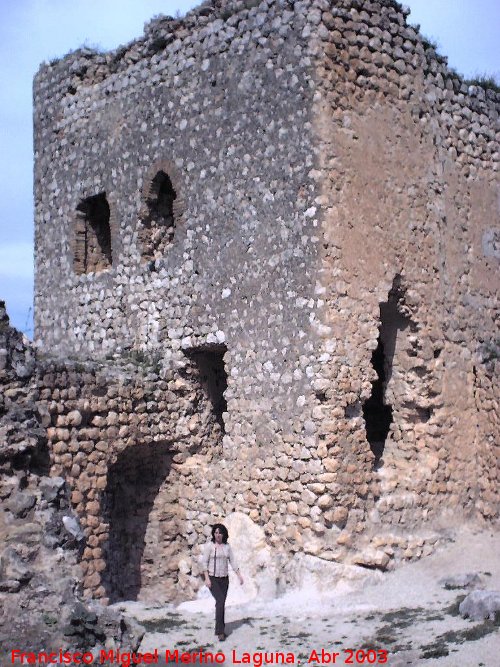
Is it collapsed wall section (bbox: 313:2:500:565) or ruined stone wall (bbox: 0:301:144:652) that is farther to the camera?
collapsed wall section (bbox: 313:2:500:565)

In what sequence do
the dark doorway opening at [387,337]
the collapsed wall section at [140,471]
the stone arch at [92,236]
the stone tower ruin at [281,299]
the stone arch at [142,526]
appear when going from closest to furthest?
the stone tower ruin at [281,299] < the collapsed wall section at [140,471] < the dark doorway opening at [387,337] < the stone arch at [142,526] < the stone arch at [92,236]

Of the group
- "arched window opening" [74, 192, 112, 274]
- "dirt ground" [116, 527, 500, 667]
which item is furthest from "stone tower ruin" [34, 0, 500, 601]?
"dirt ground" [116, 527, 500, 667]

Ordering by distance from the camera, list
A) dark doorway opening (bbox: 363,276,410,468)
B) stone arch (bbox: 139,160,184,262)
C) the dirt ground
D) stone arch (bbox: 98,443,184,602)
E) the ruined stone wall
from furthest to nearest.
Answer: stone arch (bbox: 139,160,184,262) → stone arch (bbox: 98,443,184,602) → dark doorway opening (bbox: 363,276,410,468) → the dirt ground → the ruined stone wall

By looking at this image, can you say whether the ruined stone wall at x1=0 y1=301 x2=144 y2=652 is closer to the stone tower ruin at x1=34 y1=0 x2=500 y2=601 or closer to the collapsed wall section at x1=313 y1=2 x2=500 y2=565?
the stone tower ruin at x1=34 y1=0 x2=500 y2=601

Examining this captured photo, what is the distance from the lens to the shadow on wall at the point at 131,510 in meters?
10.8

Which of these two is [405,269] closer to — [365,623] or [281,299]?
[281,299]

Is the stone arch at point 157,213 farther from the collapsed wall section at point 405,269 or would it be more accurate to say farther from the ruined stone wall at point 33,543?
the ruined stone wall at point 33,543

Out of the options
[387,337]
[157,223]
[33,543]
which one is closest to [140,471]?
[157,223]

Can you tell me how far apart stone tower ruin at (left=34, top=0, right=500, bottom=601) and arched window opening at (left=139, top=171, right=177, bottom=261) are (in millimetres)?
31

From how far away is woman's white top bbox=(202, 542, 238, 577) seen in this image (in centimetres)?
804

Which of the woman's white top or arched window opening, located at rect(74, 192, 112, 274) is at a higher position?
arched window opening, located at rect(74, 192, 112, 274)

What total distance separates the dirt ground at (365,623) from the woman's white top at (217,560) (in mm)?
591

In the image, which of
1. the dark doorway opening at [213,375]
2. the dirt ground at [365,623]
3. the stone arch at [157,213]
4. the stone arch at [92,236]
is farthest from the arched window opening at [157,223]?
the dirt ground at [365,623]

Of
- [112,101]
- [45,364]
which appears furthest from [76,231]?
[45,364]
